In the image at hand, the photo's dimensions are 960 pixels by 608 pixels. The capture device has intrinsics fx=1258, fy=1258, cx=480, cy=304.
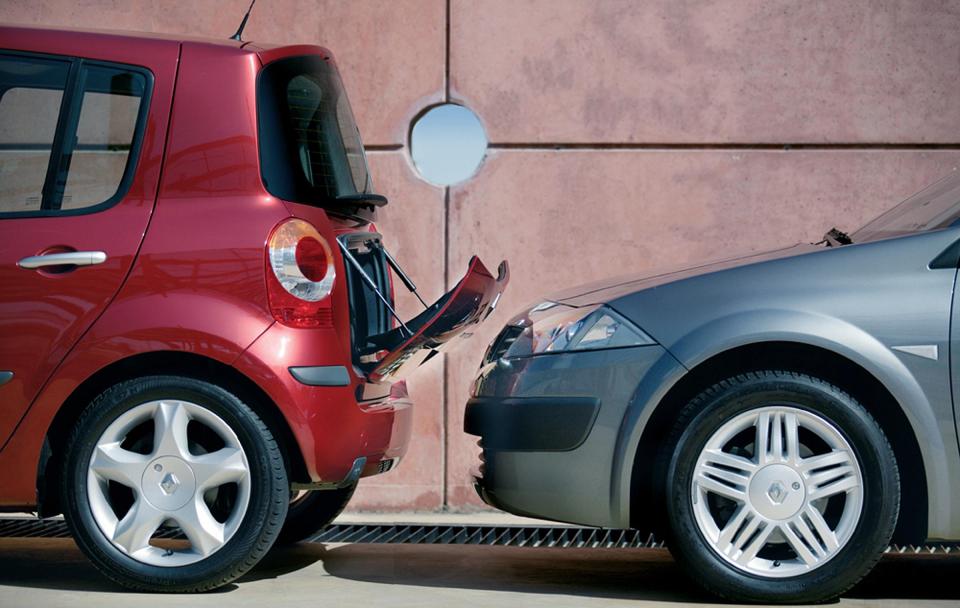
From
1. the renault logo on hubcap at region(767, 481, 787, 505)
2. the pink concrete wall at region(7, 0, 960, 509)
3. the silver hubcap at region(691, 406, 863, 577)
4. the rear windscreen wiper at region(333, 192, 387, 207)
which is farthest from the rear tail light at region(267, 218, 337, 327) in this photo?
the pink concrete wall at region(7, 0, 960, 509)

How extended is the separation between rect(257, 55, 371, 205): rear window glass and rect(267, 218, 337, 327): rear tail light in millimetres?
144

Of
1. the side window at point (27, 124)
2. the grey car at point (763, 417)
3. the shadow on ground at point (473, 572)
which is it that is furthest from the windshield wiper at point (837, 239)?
the side window at point (27, 124)

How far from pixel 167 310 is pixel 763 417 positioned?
1.89 m

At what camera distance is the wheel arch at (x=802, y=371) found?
387 centimetres

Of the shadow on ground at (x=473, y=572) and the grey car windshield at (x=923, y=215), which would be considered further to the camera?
the shadow on ground at (x=473, y=572)

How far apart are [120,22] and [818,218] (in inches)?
150

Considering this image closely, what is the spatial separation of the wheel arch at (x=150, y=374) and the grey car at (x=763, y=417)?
68 centimetres

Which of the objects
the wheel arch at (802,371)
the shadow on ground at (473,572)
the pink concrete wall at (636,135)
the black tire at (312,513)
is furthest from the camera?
the pink concrete wall at (636,135)

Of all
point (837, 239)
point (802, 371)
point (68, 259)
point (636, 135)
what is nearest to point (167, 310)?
point (68, 259)

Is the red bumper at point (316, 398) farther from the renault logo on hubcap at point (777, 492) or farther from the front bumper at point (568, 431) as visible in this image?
the renault logo on hubcap at point (777, 492)

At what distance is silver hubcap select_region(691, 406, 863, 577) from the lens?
3809 mm

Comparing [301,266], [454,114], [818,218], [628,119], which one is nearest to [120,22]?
[454,114]

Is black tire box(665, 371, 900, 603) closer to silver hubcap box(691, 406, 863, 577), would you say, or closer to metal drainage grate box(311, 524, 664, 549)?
silver hubcap box(691, 406, 863, 577)

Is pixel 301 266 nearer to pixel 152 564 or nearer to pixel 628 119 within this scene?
pixel 152 564
